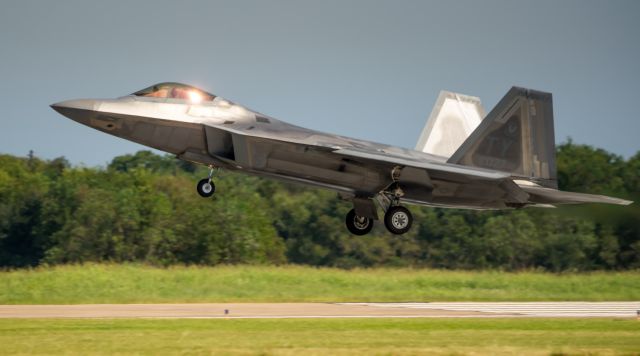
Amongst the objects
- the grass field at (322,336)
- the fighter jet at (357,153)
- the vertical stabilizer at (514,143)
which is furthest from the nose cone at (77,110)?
the vertical stabilizer at (514,143)

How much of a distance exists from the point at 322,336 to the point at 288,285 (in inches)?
581

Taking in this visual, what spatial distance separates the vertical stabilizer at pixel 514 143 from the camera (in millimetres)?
27094

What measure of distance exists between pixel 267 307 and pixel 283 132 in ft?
19.8

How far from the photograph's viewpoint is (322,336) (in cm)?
2144

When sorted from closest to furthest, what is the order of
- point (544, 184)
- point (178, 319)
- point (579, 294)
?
point (178, 319), point (544, 184), point (579, 294)

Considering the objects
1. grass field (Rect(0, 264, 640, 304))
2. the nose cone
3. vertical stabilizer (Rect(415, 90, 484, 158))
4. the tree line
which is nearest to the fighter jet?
the nose cone

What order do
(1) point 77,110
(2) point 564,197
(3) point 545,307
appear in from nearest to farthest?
(1) point 77,110 < (2) point 564,197 < (3) point 545,307

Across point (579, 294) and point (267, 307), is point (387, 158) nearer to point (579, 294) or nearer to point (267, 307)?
point (267, 307)

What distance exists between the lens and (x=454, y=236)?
61.1 metres

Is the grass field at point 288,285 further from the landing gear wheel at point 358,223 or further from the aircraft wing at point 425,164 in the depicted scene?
the aircraft wing at point 425,164

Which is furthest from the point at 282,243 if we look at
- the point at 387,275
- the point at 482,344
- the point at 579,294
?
the point at 482,344

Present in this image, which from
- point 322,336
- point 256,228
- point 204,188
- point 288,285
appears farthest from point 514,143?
point 256,228

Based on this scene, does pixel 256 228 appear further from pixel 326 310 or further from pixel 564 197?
pixel 564 197

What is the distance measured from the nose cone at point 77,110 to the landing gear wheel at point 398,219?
7699mm
